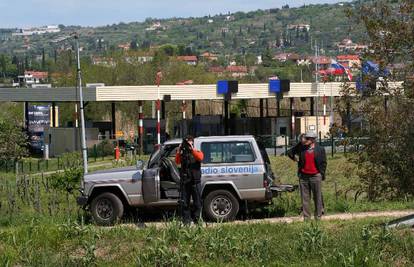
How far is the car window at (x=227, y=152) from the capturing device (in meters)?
16.2

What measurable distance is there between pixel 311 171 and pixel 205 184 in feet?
7.31

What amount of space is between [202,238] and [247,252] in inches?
32.0

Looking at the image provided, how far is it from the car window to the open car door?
1057 mm

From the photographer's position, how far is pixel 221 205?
16.0 meters

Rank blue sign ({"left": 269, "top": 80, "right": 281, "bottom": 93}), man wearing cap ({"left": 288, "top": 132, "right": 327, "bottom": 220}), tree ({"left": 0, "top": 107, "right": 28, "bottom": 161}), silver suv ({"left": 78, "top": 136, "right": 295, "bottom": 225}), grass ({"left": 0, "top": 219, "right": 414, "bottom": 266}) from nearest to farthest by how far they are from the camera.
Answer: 1. grass ({"left": 0, "top": 219, "right": 414, "bottom": 266})
2. man wearing cap ({"left": 288, "top": 132, "right": 327, "bottom": 220})
3. silver suv ({"left": 78, "top": 136, "right": 295, "bottom": 225})
4. tree ({"left": 0, "top": 107, "right": 28, "bottom": 161})
5. blue sign ({"left": 269, "top": 80, "right": 281, "bottom": 93})

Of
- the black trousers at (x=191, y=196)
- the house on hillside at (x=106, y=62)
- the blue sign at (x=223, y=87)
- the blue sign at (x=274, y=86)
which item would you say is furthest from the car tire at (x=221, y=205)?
the house on hillside at (x=106, y=62)

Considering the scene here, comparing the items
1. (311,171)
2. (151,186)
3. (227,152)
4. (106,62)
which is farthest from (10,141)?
(106,62)

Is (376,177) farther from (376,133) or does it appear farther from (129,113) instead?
(129,113)

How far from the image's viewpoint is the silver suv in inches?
628

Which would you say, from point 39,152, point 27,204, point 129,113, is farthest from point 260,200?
point 129,113

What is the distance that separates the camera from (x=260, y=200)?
52.6 ft

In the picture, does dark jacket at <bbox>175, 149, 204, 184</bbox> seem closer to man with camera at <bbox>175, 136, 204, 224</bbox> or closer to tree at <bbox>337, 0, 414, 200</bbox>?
man with camera at <bbox>175, 136, 204, 224</bbox>

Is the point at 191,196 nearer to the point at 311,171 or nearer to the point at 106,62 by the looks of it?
the point at 311,171

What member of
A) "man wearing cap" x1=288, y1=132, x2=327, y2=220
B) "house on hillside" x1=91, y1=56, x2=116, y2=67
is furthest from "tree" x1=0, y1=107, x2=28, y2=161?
"house on hillside" x1=91, y1=56, x2=116, y2=67
